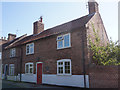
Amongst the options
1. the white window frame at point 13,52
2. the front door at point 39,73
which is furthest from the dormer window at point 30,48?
the white window frame at point 13,52

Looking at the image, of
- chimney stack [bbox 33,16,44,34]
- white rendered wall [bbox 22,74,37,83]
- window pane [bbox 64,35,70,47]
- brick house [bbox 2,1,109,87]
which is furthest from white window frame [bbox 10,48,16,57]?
window pane [bbox 64,35,70,47]

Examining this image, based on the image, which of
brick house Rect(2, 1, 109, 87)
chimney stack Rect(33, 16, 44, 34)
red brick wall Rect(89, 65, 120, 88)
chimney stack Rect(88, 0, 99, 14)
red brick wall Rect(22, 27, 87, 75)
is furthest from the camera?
chimney stack Rect(33, 16, 44, 34)

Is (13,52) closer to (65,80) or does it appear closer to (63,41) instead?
(63,41)

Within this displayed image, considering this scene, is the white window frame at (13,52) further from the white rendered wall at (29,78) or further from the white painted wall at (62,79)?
the white painted wall at (62,79)

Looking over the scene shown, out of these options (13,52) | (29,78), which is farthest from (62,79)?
(13,52)

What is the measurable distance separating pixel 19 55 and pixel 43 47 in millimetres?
6154

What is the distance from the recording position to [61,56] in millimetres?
13719

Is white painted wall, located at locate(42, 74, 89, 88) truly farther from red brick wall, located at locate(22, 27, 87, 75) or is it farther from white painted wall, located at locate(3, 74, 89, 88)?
red brick wall, located at locate(22, 27, 87, 75)

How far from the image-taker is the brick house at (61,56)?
12.1 meters

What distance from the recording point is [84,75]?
1137cm

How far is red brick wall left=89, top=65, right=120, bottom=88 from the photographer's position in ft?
30.2

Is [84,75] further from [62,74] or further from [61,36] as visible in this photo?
[61,36]

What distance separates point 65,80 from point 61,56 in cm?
251

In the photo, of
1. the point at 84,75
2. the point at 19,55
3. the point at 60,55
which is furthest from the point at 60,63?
the point at 19,55
